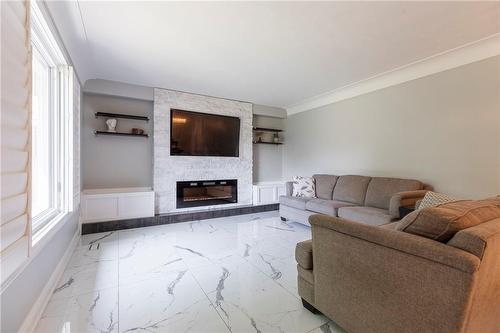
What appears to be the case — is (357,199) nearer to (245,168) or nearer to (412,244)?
(245,168)

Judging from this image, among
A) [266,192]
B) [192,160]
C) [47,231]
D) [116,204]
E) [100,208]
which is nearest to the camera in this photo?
[47,231]

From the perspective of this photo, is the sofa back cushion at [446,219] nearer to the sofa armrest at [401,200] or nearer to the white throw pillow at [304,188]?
the sofa armrest at [401,200]

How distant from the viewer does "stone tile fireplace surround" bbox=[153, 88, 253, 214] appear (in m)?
4.20

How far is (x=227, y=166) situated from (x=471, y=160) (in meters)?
3.84

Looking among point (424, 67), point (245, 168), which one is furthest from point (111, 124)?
point (424, 67)

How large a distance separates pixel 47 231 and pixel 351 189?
3821 mm

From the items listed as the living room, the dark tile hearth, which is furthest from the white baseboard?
the dark tile hearth

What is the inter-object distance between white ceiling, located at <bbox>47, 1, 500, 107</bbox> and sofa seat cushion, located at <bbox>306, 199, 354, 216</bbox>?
2.00 metres

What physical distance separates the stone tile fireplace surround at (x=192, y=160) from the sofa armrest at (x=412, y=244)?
3.50 m

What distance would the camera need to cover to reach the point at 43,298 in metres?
1.74

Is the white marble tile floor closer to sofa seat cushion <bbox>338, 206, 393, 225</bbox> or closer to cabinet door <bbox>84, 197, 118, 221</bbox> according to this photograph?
cabinet door <bbox>84, 197, 118, 221</bbox>

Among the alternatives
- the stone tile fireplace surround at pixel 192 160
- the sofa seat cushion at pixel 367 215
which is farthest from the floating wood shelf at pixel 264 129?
the sofa seat cushion at pixel 367 215

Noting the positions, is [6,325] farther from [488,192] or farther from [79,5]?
[488,192]

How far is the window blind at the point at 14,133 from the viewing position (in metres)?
1.01
